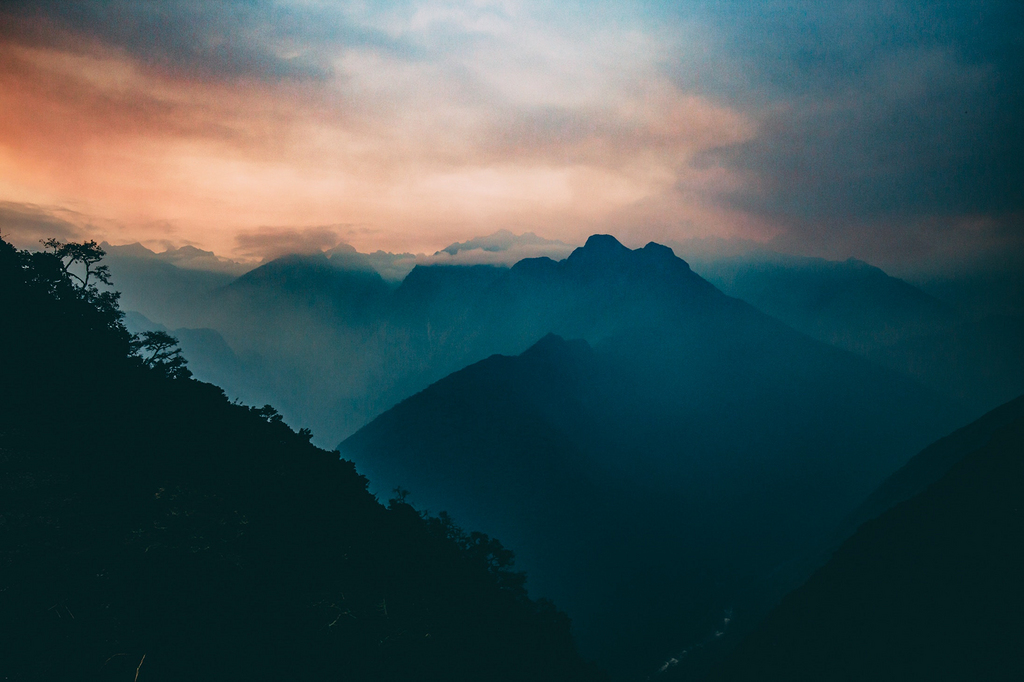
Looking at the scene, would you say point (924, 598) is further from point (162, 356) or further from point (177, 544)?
point (162, 356)

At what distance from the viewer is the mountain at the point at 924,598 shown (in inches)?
2092

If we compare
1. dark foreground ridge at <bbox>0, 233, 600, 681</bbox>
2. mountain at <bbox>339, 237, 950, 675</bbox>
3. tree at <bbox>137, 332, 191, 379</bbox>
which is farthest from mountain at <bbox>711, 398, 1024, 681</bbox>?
tree at <bbox>137, 332, 191, 379</bbox>

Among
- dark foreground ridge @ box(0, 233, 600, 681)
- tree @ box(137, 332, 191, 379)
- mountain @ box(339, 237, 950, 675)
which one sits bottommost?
mountain @ box(339, 237, 950, 675)

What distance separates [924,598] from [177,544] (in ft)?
291

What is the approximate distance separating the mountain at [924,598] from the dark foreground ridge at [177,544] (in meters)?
49.6

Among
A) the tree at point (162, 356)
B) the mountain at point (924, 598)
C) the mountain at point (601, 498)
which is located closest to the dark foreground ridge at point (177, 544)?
the tree at point (162, 356)

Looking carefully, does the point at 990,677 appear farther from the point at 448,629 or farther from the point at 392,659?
the point at 392,659

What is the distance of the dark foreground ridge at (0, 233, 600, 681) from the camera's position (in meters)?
20.8

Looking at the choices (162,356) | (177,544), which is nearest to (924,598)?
(177,544)

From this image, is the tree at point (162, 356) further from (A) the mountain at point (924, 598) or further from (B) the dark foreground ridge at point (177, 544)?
(A) the mountain at point (924, 598)

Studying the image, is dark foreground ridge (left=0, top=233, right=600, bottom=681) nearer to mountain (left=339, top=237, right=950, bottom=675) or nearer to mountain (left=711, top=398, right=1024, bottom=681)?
mountain (left=711, top=398, right=1024, bottom=681)

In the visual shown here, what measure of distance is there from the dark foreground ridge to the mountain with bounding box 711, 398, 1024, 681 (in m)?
49.6

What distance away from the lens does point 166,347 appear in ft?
139

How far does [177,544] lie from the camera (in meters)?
24.3
